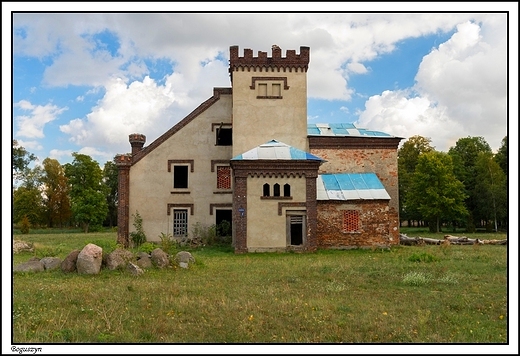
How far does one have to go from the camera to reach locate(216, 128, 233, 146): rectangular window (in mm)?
29653

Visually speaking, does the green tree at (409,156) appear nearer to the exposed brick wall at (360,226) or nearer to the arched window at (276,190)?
the exposed brick wall at (360,226)

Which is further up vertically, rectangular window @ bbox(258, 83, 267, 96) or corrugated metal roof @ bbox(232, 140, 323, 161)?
rectangular window @ bbox(258, 83, 267, 96)

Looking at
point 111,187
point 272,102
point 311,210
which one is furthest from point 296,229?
point 111,187

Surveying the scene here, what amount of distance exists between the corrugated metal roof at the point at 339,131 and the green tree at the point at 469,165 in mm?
25702

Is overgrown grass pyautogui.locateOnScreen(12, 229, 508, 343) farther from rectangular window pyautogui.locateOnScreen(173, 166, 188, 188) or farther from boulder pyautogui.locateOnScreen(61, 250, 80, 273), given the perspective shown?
rectangular window pyautogui.locateOnScreen(173, 166, 188, 188)

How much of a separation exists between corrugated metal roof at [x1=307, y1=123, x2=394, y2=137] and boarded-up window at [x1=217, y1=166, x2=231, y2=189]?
18.9ft

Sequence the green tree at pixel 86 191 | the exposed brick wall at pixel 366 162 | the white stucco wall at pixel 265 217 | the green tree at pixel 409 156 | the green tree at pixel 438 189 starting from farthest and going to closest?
the green tree at pixel 409 156
the green tree at pixel 86 191
the green tree at pixel 438 189
the exposed brick wall at pixel 366 162
the white stucco wall at pixel 265 217

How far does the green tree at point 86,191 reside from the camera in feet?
178

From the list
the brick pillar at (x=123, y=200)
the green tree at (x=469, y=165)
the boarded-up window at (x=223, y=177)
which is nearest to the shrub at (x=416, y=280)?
the boarded-up window at (x=223, y=177)

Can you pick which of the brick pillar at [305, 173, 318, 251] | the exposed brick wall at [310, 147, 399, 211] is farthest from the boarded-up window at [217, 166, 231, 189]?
the brick pillar at [305, 173, 318, 251]

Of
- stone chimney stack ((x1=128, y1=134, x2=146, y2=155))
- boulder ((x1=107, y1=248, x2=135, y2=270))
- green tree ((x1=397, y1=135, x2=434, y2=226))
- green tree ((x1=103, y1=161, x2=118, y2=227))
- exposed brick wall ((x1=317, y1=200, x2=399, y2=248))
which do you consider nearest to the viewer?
boulder ((x1=107, y1=248, x2=135, y2=270))

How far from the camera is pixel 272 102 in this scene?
27.3m

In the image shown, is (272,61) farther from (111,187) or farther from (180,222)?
(111,187)

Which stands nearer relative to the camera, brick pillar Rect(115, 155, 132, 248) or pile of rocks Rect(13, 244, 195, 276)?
pile of rocks Rect(13, 244, 195, 276)
